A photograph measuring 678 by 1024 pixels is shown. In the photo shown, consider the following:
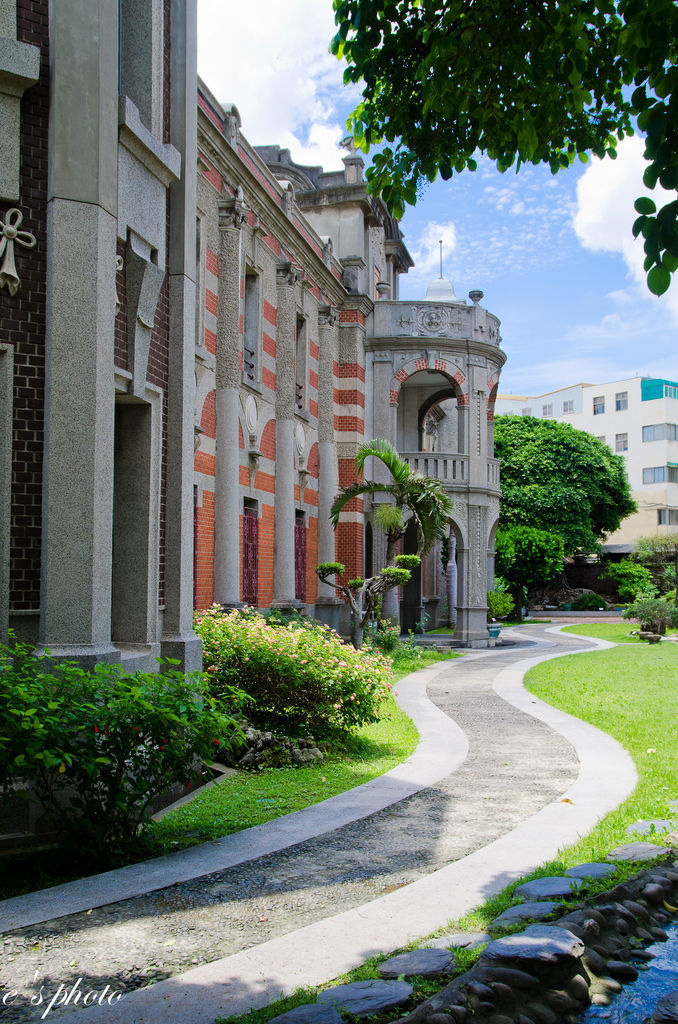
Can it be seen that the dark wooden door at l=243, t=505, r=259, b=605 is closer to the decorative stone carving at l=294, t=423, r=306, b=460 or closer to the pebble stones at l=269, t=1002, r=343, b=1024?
the decorative stone carving at l=294, t=423, r=306, b=460

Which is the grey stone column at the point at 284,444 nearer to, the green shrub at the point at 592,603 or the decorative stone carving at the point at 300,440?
the decorative stone carving at the point at 300,440

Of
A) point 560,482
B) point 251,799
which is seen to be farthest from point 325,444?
point 560,482

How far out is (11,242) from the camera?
6.29m

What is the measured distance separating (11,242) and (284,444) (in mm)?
11189

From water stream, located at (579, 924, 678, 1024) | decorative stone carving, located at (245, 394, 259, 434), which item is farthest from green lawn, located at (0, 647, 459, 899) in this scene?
decorative stone carving, located at (245, 394, 259, 434)

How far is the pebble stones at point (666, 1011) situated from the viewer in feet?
11.1

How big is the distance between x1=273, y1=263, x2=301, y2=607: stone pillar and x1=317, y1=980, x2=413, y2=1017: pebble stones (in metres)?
13.6

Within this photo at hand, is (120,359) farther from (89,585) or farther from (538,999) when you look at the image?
(538,999)

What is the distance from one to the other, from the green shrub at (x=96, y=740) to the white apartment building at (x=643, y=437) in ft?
173

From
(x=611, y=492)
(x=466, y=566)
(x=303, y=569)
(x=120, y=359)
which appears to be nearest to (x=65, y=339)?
(x=120, y=359)

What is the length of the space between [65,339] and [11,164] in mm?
1411

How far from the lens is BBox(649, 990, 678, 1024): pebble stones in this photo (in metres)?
3.38

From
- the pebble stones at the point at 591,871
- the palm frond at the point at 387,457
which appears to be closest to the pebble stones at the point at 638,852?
the pebble stones at the point at 591,871

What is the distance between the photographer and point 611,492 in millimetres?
45812
